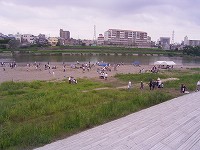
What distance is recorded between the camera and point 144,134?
28.9 ft

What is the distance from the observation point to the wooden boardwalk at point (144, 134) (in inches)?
306

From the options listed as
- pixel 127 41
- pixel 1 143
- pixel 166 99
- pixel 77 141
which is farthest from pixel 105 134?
pixel 127 41

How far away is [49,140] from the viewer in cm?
856

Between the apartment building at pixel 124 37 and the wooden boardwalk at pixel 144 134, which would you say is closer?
the wooden boardwalk at pixel 144 134

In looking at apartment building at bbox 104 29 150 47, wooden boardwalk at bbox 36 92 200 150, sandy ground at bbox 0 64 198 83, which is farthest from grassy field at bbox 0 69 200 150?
apartment building at bbox 104 29 150 47

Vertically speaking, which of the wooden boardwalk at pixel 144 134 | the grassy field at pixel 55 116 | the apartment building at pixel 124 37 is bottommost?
the grassy field at pixel 55 116

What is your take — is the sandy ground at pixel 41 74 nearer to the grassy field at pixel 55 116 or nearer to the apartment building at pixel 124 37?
the grassy field at pixel 55 116

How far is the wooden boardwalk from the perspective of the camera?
7.78m

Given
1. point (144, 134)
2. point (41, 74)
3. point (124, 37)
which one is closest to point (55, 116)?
point (144, 134)

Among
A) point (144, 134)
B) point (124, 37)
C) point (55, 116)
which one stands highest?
point (124, 37)

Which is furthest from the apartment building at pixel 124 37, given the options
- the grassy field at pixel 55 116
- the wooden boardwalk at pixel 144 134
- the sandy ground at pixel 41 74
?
the wooden boardwalk at pixel 144 134

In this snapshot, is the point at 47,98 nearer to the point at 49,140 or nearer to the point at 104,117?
the point at 104,117

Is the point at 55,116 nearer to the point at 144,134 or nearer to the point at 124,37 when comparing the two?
the point at 144,134

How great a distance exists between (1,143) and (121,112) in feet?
19.6
